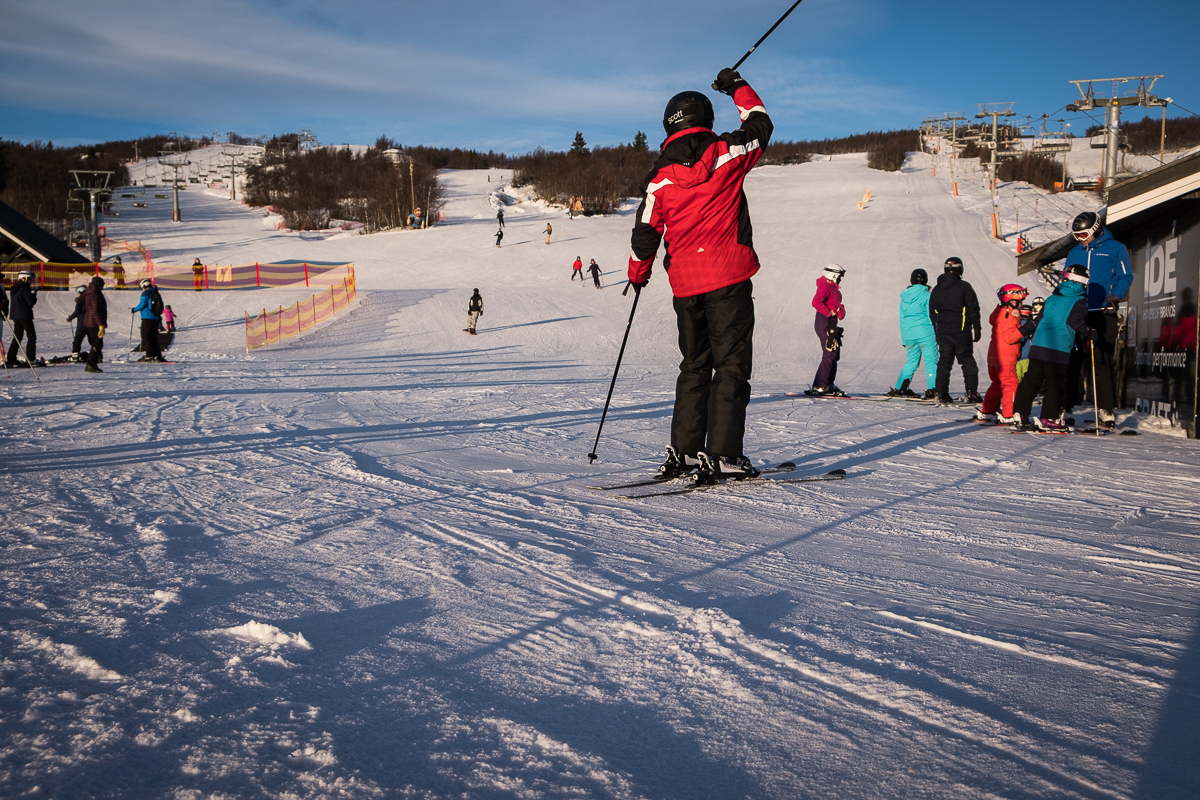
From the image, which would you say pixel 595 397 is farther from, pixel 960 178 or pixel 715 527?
pixel 960 178

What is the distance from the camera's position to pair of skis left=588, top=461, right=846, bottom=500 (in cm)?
395

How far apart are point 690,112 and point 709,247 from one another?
0.71 m

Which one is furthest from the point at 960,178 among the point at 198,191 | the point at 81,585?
the point at 198,191

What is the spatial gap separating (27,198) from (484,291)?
150 ft

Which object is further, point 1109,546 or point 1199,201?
point 1199,201

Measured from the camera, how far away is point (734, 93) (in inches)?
159

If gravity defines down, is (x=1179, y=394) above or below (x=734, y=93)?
below

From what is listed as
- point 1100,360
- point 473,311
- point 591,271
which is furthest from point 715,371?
point 591,271

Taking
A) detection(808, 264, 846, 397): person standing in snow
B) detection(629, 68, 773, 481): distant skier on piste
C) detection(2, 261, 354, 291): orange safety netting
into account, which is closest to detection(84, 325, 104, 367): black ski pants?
detection(629, 68, 773, 481): distant skier on piste

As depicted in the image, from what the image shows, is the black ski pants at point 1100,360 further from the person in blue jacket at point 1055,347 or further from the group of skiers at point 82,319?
the group of skiers at point 82,319

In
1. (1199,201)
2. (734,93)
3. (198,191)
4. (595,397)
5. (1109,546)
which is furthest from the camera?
(198,191)

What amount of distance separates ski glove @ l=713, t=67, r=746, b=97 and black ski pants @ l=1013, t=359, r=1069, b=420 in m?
4.49

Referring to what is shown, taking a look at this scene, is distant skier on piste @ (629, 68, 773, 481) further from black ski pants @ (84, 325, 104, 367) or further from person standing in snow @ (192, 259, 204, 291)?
person standing in snow @ (192, 259, 204, 291)

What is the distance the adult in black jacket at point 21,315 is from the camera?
11914 millimetres
